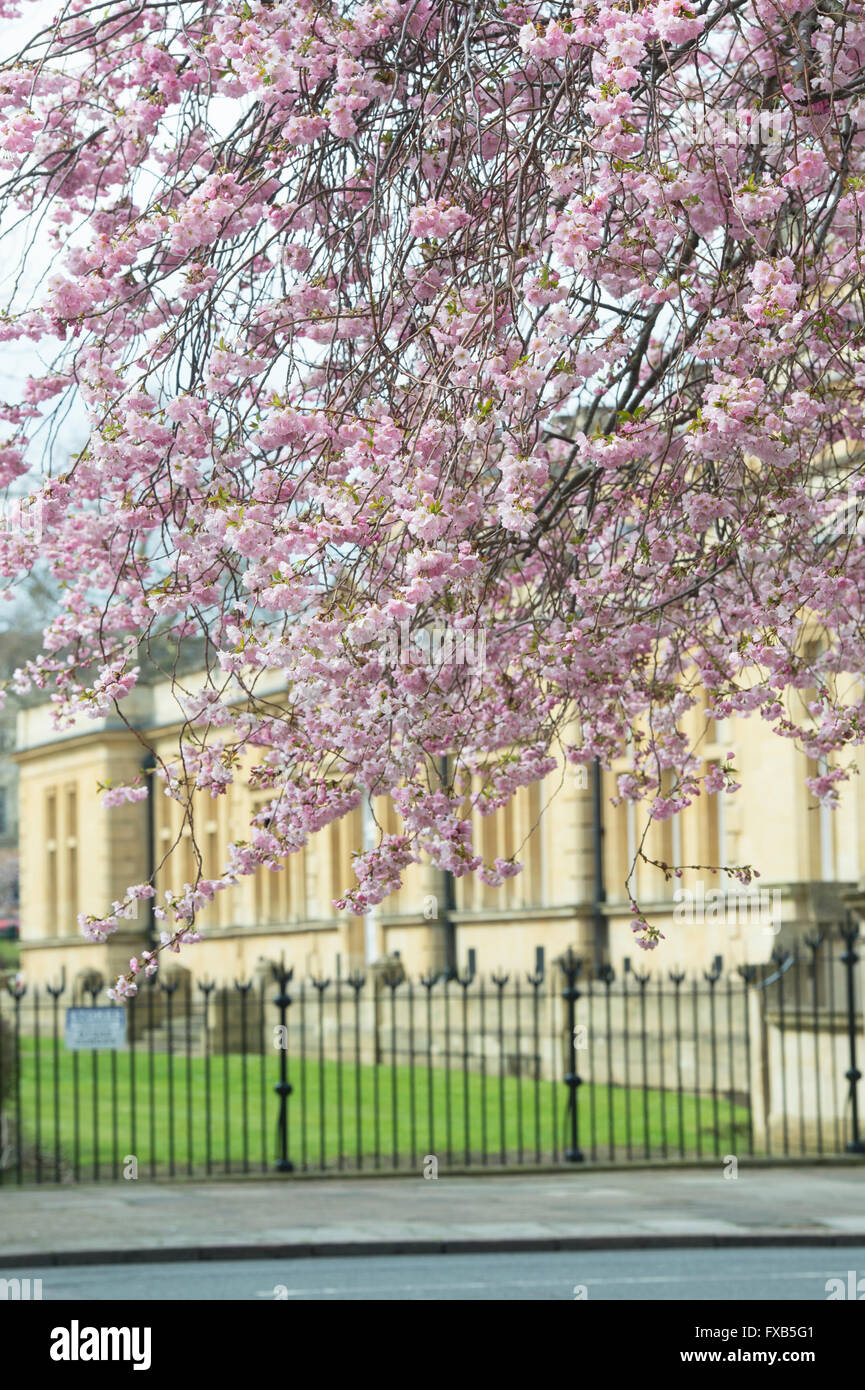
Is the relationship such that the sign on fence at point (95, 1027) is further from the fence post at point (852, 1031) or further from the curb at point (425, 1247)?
the fence post at point (852, 1031)

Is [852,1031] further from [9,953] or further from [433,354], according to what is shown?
[9,953]

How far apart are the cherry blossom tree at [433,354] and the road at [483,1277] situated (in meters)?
4.46

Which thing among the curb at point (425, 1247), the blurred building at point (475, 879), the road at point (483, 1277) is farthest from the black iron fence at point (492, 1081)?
the road at point (483, 1277)

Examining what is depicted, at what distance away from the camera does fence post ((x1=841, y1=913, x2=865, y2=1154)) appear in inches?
724

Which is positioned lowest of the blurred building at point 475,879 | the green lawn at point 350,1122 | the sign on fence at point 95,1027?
the green lawn at point 350,1122

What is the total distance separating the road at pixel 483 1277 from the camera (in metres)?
11.8

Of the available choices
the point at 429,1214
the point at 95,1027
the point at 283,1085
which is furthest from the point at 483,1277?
the point at 283,1085

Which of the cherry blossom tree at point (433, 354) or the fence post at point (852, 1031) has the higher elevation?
the cherry blossom tree at point (433, 354)

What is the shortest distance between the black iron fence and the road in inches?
126

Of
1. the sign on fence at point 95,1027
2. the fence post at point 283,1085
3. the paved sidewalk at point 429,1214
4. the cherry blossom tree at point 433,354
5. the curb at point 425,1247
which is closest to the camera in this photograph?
the cherry blossom tree at point 433,354

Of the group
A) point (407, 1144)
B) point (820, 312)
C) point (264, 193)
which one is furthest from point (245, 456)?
point (407, 1144)

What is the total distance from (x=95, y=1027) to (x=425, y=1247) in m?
4.19

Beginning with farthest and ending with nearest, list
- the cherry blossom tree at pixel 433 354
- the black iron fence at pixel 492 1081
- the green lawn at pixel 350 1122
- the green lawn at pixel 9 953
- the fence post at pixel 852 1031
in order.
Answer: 1. the green lawn at pixel 9 953
2. the green lawn at pixel 350 1122
3. the black iron fence at pixel 492 1081
4. the fence post at pixel 852 1031
5. the cherry blossom tree at pixel 433 354
